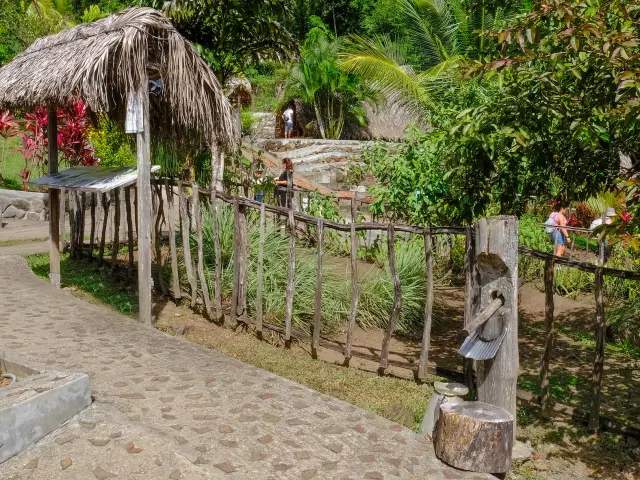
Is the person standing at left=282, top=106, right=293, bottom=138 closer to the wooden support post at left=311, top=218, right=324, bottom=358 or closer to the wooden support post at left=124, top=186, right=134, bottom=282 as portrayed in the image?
the wooden support post at left=124, top=186, right=134, bottom=282

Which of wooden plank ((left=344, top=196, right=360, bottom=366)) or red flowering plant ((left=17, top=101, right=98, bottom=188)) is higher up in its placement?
red flowering plant ((left=17, top=101, right=98, bottom=188))

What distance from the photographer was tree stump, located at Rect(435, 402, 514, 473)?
4.00 metres

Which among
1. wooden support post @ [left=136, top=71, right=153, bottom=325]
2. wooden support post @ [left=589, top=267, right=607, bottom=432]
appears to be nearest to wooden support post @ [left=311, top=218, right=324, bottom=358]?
wooden support post @ [left=136, top=71, right=153, bottom=325]

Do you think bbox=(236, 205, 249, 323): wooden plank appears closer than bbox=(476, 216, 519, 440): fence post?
No

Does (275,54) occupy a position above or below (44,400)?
above

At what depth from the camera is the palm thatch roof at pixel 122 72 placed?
5953mm

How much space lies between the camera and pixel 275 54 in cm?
966

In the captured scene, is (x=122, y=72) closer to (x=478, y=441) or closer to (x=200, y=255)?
(x=200, y=255)

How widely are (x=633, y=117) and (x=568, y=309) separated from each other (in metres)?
5.48

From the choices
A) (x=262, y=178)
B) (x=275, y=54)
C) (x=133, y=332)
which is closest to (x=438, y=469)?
(x=133, y=332)

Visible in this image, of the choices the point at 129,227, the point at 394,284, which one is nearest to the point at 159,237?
the point at 129,227

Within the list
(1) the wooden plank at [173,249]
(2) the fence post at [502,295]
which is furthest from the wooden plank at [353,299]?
(1) the wooden plank at [173,249]

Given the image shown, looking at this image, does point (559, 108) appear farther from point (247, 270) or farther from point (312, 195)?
point (312, 195)

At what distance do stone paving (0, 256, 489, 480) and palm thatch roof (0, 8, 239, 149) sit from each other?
213 centimetres
